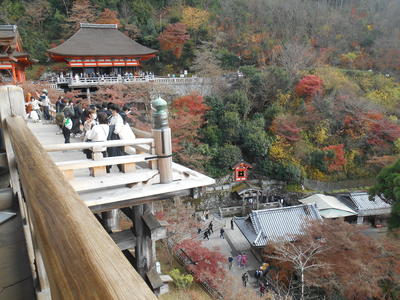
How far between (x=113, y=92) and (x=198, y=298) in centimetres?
1197

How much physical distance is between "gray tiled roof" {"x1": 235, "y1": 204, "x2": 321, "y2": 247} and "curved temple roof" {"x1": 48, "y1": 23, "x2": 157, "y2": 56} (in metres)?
15.2

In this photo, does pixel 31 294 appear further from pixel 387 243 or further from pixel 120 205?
pixel 387 243

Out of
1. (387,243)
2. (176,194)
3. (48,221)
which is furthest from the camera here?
(387,243)

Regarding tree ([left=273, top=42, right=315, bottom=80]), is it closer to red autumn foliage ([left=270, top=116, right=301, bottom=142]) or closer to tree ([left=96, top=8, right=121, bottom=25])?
red autumn foliage ([left=270, top=116, right=301, bottom=142])

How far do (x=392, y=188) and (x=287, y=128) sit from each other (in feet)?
25.9

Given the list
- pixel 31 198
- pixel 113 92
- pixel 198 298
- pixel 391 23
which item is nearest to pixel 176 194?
pixel 31 198

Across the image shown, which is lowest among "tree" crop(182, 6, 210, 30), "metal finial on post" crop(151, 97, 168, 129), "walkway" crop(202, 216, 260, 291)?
"walkway" crop(202, 216, 260, 291)

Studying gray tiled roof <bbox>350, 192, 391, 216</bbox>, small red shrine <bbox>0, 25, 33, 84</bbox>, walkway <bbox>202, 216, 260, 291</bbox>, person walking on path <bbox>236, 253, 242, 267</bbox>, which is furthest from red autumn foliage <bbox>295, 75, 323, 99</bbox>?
small red shrine <bbox>0, 25, 33, 84</bbox>

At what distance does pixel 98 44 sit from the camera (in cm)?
2233

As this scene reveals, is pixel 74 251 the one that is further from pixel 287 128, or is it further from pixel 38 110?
pixel 287 128

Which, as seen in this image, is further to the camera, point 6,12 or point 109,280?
point 6,12

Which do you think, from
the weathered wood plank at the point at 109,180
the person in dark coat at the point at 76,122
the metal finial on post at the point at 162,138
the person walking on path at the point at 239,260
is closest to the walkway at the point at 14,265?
the weathered wood plank at the point at 109,180

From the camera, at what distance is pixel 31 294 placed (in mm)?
1792

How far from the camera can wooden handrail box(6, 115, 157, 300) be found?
431 millimetres
